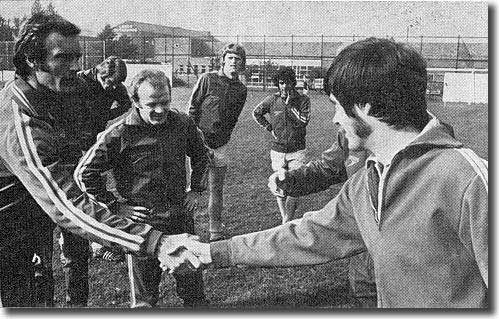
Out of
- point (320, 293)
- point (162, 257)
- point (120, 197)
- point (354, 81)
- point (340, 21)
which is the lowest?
point (320, 293)

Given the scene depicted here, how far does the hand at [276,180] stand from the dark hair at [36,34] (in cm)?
94

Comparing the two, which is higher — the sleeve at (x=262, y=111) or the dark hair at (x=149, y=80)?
the dark hair at (x=149, y=80)

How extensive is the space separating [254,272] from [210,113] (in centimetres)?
66

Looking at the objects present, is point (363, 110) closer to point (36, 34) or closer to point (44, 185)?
point (44, 185)

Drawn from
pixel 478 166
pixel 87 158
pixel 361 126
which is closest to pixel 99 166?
pixel 87 158

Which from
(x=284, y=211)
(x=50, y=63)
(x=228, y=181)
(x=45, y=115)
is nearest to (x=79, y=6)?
(x=50, y=63)

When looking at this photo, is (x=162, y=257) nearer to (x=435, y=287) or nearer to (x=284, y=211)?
(x=284, y=211)

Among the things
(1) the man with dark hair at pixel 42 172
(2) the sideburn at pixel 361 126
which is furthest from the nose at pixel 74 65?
(2) the sideburn at pixel 361 126

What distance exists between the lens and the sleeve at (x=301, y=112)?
245 cm

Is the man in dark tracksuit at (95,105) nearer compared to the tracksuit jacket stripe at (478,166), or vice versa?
the tracksuit jacket stripe at (478,166)

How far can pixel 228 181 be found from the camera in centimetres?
251

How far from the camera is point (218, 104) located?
243cm

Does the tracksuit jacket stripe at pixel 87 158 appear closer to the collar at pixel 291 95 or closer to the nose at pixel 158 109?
the nose at pixel 158 109

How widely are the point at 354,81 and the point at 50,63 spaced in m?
1.19
